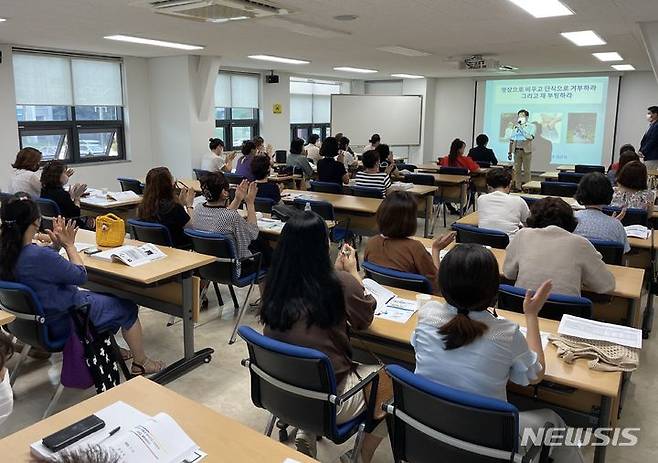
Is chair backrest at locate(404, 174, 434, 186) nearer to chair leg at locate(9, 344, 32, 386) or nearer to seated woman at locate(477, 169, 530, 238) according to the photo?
seated woman at locate(477, 169, 530, 238)

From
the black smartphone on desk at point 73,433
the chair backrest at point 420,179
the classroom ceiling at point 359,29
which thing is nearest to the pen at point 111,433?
the black smartphone on desk at point 73,433

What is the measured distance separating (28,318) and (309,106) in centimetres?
1269

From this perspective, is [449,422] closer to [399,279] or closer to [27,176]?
[399,279]

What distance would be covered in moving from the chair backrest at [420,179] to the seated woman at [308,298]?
5.98m

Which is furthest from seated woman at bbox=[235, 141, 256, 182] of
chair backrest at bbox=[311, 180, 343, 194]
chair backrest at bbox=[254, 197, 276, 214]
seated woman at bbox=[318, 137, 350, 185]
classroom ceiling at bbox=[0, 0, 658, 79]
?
chair backrest at bbox=[254, 197, 276, 214]

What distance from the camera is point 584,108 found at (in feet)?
41.5

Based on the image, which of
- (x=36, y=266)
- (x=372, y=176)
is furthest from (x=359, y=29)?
(x=36, y=266)

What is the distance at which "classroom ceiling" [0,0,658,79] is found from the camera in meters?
4.88

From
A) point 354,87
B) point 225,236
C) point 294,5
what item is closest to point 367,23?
point 294,5

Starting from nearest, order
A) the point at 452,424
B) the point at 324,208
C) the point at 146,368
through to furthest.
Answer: the point at 452,424 < the point at 146,368 < the point at 324,208

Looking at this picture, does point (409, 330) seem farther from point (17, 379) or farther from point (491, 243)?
point (17, 379)

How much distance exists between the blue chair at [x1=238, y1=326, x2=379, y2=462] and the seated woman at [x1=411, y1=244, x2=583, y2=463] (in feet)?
1.19

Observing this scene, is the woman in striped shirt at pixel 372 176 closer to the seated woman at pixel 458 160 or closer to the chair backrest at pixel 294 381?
the seated woman at pixel 458 160

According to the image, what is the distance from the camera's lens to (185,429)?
1679mm
